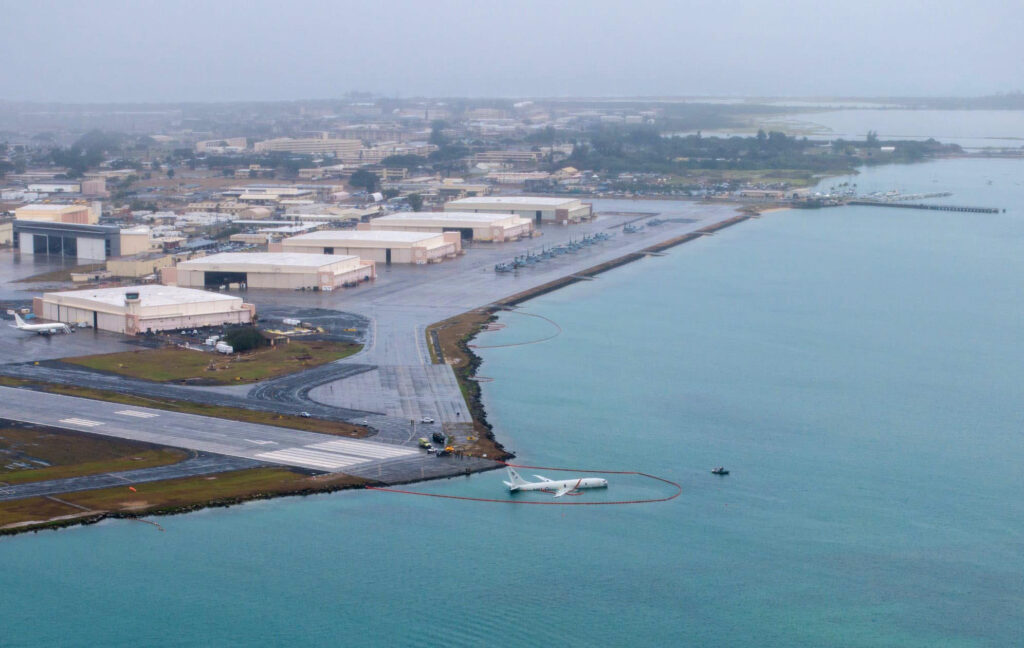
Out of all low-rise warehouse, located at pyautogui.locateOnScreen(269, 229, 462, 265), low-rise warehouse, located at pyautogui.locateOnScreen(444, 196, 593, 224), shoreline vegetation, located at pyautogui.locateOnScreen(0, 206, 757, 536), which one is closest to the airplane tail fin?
shoreline vegetation, located at pyautogui.locateOnScreen(0, 206, 757, 536)

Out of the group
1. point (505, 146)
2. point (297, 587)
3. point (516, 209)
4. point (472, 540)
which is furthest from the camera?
point (505, 146)

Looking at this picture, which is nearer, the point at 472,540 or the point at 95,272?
the point at 472,540

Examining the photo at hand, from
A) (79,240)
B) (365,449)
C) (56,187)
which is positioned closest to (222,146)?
(56,187)

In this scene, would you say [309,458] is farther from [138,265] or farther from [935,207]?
[935,207]

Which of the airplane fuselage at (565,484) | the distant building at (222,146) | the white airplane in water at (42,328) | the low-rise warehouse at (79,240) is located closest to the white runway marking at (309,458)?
the airplane fuselage at (565,484)

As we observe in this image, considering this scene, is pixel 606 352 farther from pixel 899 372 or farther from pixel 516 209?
pixel 516 209

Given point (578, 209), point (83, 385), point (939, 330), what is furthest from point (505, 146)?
point (83, 385)
